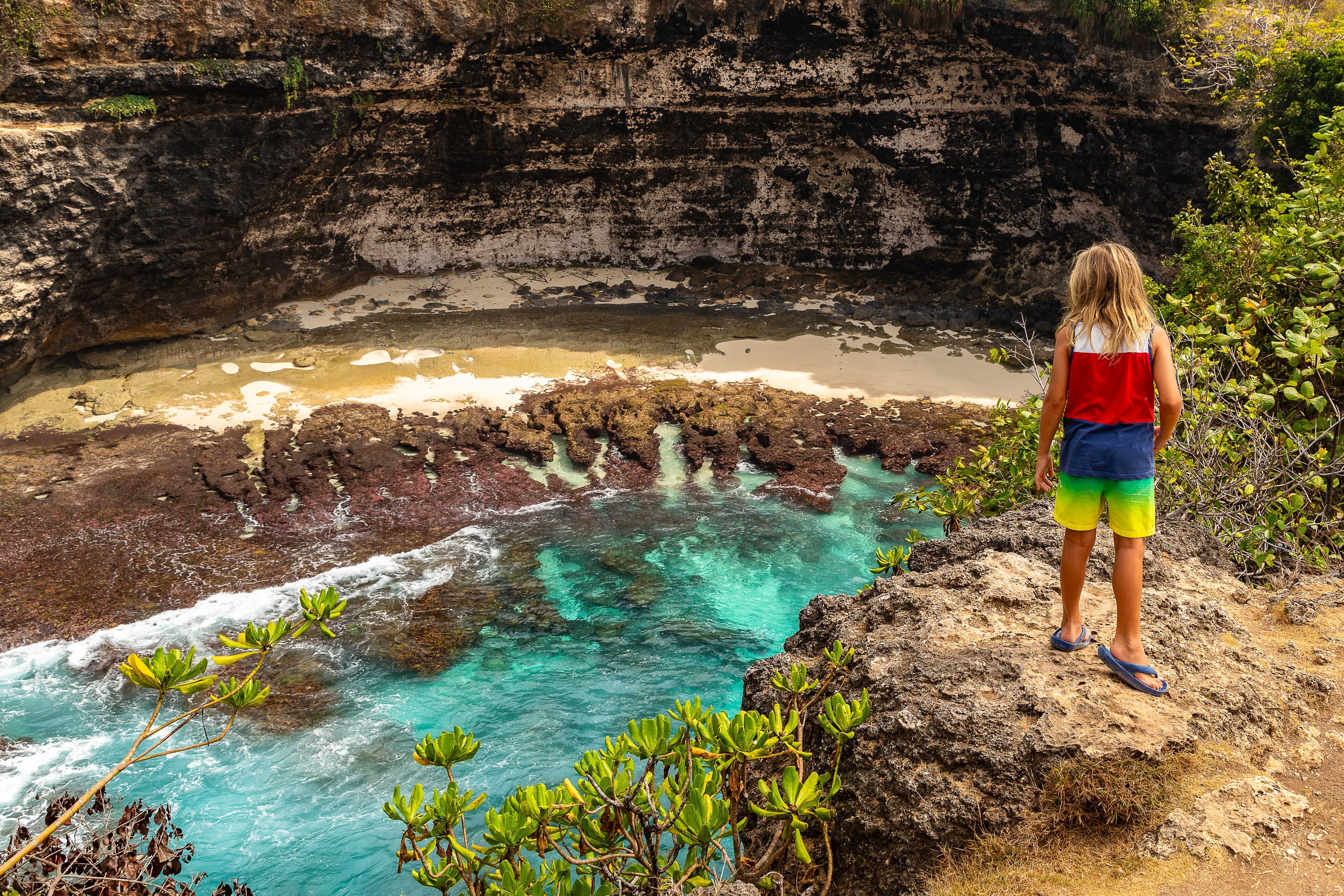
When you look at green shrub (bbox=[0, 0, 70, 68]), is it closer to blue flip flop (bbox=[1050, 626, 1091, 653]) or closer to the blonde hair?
the blonde hair

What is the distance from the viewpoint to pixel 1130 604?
3.69m

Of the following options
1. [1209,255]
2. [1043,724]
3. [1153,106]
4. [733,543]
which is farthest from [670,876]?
[1153,106]

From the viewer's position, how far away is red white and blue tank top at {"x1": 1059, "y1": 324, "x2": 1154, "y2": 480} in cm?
371

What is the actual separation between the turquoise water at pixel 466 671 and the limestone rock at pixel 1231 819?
15.6 ft

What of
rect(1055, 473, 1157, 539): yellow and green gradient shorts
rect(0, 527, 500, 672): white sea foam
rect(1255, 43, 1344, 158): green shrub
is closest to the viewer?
rect(1055, 473, 1157, 539): yellow and green gradient shorts

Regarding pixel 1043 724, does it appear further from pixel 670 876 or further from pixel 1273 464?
pixel 1273 464

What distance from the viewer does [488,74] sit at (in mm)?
15062

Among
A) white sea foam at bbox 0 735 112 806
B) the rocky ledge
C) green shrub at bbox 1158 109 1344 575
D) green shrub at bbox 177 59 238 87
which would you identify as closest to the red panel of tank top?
green shrub at bbox 1158 109 1344 575

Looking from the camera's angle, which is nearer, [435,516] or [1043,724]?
[1043,724]

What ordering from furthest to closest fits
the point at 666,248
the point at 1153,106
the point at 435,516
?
the point at 666,248, the point at 1153,106, the point at 435,516

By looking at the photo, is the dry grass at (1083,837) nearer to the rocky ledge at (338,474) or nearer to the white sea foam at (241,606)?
the rocky ledge at (338,474)

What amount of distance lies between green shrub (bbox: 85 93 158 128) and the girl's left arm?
509 inches

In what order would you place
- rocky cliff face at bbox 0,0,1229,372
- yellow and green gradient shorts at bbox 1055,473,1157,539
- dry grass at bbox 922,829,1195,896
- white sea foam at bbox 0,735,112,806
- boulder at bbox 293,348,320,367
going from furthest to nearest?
boulder at bbox 293,348,320,367 → rocky cliff face at bbox 0,0,1229,372 → white sea foam at bbox 0,735,112,806 → yellow and green gradient shorts at bbox 1055,473,1157,539 → dry grass at bbox 922,829,1195,896

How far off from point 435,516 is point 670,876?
836cm
